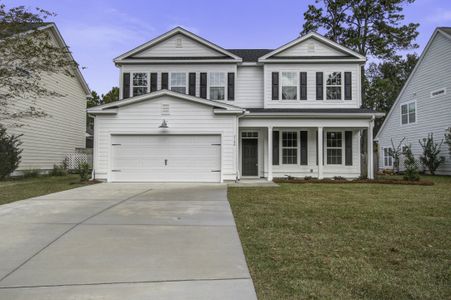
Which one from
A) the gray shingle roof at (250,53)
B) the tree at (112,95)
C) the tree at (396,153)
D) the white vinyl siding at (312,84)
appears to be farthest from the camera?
the tree at (112,95)

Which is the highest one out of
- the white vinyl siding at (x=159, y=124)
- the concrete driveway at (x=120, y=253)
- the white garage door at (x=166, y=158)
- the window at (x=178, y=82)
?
the window at (x=178, y=82)

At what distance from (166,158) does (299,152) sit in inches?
256

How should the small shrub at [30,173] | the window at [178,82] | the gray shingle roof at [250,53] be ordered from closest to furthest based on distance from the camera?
the window at [178,82] → the small shrub at [30,173] → the gray shingle roof at [250,53]

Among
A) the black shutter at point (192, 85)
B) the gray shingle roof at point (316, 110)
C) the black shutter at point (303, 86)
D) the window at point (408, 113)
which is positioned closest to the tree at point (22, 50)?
the black shutter at point (192, 85)

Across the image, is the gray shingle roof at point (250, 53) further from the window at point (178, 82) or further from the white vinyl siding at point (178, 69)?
the window at point (178, 82)

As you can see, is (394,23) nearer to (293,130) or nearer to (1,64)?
(293,130)

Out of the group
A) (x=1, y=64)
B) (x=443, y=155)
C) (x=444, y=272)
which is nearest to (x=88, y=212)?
(x=444, y=272)

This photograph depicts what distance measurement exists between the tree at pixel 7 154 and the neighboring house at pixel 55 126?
133cm

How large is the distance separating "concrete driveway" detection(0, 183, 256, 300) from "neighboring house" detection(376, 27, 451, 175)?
57.2 feet

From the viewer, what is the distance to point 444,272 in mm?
4234

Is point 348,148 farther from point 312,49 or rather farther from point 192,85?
point 192,85

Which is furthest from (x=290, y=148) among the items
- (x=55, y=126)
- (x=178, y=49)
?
(x=55, y=126)

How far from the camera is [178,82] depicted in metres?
18.5

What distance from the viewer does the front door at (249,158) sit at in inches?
722
